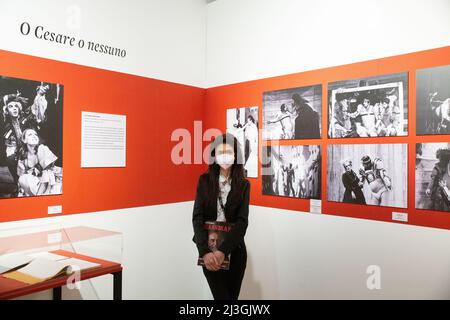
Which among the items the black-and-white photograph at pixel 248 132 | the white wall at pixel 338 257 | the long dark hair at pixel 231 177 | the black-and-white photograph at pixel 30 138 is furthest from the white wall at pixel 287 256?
the long dark hair at pixel 231 177

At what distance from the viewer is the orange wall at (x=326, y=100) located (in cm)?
264

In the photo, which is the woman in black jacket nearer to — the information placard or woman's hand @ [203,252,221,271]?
woman's hand @ [203,252,221,271]

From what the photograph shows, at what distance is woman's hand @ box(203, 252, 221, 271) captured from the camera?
2.66m

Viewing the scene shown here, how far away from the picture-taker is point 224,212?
2.81 meters

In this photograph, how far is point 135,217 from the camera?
353 cm

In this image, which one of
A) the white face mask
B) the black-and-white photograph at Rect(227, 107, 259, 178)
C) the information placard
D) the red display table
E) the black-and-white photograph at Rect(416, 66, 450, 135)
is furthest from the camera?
the black-and-white photograph at Rect(227, 107, 259, 178)

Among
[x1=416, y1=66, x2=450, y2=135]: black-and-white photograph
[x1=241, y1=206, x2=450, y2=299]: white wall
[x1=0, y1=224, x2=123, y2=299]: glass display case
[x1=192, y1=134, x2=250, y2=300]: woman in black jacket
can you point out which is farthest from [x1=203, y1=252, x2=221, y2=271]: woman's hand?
[x1=416, y1=66, x2=450, y2=135]: black-and-white photograph

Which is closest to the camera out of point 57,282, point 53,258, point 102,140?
point 57,282

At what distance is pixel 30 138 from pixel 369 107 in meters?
2.57

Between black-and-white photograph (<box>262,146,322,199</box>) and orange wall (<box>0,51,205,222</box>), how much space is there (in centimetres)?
92

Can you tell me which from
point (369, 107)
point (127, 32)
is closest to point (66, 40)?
point (127, 32)

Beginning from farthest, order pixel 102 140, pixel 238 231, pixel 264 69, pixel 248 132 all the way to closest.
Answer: pixel 248 132 → pixel 264 69 → pixel 102 140 → pixel 238 231

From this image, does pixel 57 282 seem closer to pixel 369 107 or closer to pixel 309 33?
pixel 369 107

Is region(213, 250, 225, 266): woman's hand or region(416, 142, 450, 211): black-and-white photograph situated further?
region(213, 250, 225, 266): woman's hand
